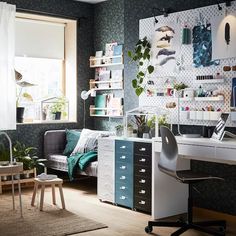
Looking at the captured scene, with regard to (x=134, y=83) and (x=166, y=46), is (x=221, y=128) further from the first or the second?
(x=134, y=83)

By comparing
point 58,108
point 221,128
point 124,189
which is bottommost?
point 124,189

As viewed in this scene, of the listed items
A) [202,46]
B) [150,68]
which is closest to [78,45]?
[150,68]

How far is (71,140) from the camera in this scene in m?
6.68

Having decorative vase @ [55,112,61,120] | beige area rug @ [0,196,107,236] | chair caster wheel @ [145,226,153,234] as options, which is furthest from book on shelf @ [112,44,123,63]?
chair caster wheel @ [145,226,153,234]

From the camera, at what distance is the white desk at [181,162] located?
408 cm

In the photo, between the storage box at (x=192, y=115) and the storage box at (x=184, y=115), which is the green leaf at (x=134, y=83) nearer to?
the storage box at (x=184, y=115)

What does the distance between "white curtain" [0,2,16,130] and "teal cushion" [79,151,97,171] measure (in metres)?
1.12

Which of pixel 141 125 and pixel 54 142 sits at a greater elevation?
pixel 141 125

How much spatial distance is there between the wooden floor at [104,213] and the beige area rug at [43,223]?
144 millimetres

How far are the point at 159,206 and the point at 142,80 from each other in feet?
5.40

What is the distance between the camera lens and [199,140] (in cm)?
438

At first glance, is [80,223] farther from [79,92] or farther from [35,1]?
[35,1]

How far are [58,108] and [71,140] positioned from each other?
723mm

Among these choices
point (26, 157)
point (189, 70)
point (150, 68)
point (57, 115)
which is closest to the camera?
point (189, 70)
